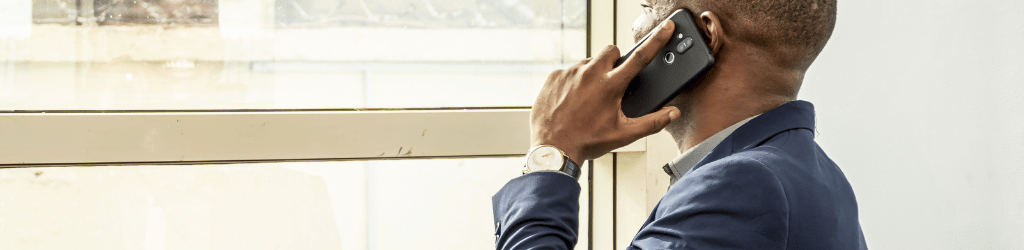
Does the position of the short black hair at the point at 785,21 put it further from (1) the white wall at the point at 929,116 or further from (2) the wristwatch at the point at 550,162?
(1) the white wall at the point at 929,116

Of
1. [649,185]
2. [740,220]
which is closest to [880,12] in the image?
[649,185]

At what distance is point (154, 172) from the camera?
882 millimetres

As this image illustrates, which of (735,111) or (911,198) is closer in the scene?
(735,111)

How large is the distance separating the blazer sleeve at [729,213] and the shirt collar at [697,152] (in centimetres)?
12

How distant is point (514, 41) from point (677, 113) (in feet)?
1.37

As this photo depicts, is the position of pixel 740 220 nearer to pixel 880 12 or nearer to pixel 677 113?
pixel 677 113

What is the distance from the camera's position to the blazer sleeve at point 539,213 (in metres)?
0.54

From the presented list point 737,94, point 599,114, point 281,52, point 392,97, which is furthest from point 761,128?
point 281,52

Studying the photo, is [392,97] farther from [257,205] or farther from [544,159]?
[544,159]

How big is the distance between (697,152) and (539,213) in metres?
0.19

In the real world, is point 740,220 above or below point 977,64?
below

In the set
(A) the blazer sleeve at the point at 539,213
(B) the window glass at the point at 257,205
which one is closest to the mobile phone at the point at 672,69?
(A) the blazer sleeve at the point at 539,213

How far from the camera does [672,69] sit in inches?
23.6

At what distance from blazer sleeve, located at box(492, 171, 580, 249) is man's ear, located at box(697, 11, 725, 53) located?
19 cm
